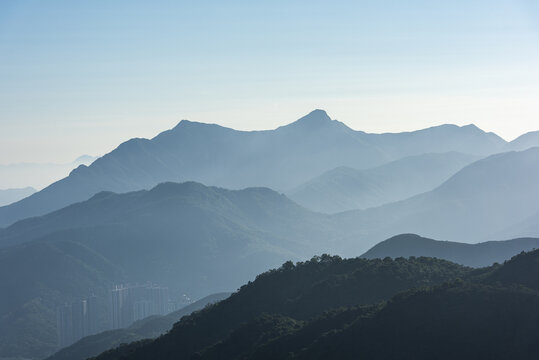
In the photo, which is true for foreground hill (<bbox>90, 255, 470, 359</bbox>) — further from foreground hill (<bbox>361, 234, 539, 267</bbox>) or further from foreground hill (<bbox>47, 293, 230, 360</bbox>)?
foreground hill (<bbox>361, 234, 539, 267</bbox>)

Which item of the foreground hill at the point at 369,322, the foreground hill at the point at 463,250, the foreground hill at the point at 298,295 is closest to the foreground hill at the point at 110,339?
the foreground hill at the point at 463,250

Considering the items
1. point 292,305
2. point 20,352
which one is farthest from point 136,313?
point 292,305

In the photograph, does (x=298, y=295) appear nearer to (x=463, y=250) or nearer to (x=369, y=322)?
(x=369, y=322)

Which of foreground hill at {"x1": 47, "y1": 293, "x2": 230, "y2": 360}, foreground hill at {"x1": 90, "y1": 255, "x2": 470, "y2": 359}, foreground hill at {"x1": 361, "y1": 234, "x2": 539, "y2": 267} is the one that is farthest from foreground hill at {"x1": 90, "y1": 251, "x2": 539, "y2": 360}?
foreground hill at {"x1": 361, "y1": 234, "x2": 539, "y2": 267}

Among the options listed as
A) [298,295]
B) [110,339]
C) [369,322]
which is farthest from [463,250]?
[369,322]

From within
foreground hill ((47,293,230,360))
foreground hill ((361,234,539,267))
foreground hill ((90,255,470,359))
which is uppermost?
foreground hill ((361,234,539,267))

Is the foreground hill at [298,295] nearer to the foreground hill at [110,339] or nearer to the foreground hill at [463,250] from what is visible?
the foreground hill at [110,339]
